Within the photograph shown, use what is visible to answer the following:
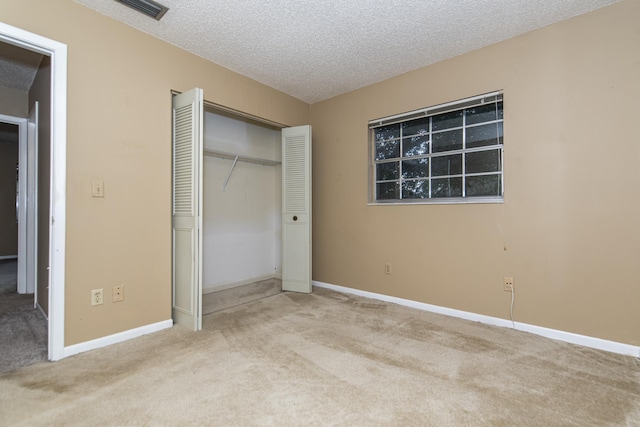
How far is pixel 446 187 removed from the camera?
3.11 m

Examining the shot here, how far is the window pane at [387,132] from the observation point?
138 inches

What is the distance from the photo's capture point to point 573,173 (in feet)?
7.79

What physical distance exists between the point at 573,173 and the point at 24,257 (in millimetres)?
5824

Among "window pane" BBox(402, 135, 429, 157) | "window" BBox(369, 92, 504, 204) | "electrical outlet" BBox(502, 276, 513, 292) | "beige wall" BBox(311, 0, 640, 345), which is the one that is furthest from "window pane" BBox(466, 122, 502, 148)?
"electrical outlet" BBox(502, 276, 513, 292)

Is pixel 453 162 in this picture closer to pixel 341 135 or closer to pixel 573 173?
pixel 573 173

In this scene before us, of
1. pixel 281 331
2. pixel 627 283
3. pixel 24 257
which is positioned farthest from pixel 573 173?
pixel 24 257

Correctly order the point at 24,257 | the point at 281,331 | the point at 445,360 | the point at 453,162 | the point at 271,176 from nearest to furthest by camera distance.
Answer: the point at 445,360 < the point at 281,331 < the point at 453,162 < the point at 24,257 < the point at 271,176

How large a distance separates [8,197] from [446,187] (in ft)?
29.7

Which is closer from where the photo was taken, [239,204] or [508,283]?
[508,283]

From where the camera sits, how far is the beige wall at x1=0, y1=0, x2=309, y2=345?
2.15m

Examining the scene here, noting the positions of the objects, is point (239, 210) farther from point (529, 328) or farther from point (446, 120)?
point (529, 328)

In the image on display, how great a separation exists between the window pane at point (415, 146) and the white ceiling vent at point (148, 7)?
8.29ft

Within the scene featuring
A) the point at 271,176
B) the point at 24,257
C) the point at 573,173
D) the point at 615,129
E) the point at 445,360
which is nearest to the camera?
the point at 445,360

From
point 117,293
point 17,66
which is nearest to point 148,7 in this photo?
point 17,66
